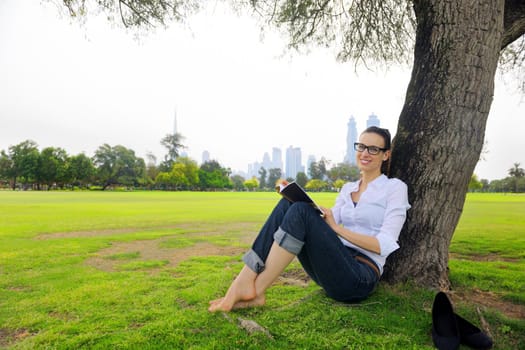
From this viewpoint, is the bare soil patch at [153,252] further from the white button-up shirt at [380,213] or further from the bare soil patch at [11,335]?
the white button-up shirt at [380,213]

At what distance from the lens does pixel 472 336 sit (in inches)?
89.7

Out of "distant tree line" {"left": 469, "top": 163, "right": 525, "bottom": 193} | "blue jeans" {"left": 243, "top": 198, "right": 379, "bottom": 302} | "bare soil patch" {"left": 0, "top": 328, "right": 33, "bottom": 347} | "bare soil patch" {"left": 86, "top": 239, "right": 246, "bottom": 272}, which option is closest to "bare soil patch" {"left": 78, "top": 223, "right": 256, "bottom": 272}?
"bare soil patch" {"left": 86, "top": 239, "right": 246, "bottom": 272}

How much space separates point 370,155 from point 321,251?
42.4 inches

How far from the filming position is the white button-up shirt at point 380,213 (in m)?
2.59

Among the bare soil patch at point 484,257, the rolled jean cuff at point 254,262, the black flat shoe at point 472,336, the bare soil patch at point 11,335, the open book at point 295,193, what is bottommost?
the bare soil patch at point 484,257

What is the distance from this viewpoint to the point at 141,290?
3.87 metres

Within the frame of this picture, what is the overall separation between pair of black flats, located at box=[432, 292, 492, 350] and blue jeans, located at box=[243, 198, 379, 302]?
51 cm

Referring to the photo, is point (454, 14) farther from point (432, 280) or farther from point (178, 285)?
point (178, 285)

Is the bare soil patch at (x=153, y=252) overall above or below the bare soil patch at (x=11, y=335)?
below

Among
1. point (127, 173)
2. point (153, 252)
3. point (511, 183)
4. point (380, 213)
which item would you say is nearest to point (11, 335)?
point (380, 213)

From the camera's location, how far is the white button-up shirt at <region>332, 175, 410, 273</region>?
8.50ft

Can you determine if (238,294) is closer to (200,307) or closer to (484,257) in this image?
(200,307)

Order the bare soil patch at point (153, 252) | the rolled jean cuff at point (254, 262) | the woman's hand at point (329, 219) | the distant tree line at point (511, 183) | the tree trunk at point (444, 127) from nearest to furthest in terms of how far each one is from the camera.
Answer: the woman's hand at point (329, 219)
the rolled jean cuff at point (254, 262)
the tree trunk at point (444, 127)
the bare soil patch at point (153, 252)
the distant tree line at point (511, 183)

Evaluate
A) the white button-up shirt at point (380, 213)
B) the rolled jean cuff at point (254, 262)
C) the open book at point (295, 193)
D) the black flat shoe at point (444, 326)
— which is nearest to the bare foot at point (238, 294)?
the rolled jean cuff at point (254, 262)
